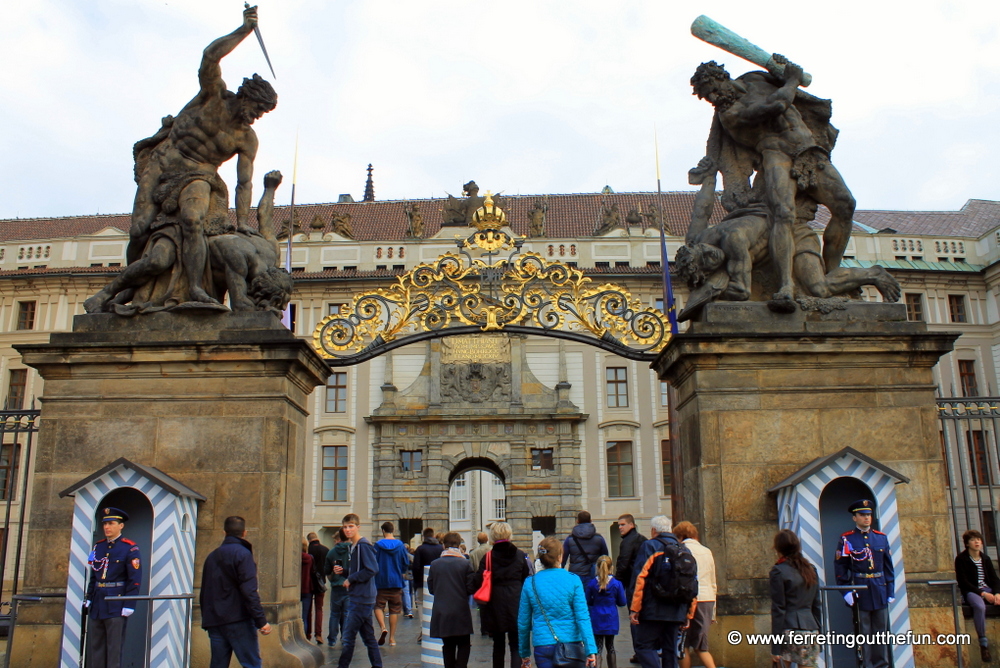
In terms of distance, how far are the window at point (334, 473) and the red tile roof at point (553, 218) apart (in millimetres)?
10194

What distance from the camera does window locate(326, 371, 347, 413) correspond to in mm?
35750

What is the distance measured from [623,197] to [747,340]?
118 ft

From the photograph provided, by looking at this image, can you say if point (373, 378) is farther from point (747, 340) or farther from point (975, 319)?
point (747, 340)

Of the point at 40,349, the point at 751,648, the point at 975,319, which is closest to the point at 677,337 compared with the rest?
the point at 751,648

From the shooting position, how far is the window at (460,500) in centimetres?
4991

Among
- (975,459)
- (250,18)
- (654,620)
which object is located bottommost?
(654,620)

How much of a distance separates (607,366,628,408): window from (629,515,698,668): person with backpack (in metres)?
29.0

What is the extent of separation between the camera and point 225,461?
844cm

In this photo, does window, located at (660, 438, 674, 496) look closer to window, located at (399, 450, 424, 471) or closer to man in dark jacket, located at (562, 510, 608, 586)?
window, located at (399, 450, 424, 471)

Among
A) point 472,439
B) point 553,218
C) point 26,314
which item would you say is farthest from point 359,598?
point 553,218

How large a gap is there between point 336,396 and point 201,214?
27.4 meters

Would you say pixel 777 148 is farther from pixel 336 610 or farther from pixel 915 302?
pixel 915 302

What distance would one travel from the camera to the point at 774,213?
356 inches

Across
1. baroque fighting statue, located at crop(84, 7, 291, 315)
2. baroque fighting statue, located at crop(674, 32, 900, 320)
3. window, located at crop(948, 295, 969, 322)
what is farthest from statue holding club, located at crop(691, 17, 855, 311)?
window, located at crop(948, 295, 969, 322)
